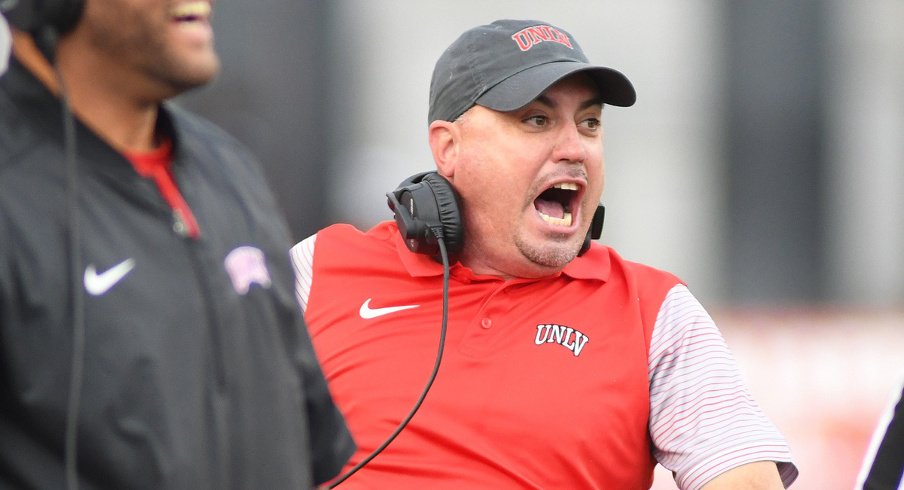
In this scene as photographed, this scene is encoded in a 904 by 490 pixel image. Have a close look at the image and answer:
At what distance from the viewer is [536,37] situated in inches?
135

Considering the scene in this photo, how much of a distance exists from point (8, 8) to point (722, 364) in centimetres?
179

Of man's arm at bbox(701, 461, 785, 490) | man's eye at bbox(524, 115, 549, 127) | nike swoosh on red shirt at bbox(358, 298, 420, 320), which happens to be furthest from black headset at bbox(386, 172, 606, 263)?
man's arm at bbox(701, 461, 785, 490)

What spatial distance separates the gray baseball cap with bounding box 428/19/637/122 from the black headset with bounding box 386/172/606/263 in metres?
0.20

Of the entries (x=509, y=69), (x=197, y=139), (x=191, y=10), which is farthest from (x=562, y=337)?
(x=191, y=10)

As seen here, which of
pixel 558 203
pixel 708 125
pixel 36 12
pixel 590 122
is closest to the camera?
pixel 36 12

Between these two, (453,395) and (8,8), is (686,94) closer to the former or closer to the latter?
(453,395)

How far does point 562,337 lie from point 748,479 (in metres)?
0.51

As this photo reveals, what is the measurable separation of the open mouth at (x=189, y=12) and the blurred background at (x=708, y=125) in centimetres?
848

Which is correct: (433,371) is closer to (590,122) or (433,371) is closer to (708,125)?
(590,122)

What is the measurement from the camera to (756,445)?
3.04 metres

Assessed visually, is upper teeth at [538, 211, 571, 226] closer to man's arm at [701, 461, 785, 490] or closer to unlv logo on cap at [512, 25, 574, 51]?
unlv logo on cap at [512, 25, 574, 51]

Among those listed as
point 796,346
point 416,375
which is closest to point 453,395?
point 416,375

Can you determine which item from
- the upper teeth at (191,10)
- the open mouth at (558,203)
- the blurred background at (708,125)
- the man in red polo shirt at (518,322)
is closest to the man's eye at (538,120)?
the man in red polo shirt at (518,322)

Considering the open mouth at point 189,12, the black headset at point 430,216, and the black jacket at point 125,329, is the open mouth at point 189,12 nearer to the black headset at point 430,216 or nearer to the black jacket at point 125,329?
the black jacket at point 125,329
